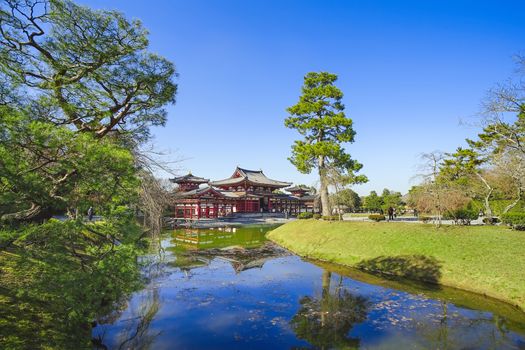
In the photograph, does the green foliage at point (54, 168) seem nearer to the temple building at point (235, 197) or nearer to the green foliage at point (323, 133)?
the green foliage at point (323, 133)

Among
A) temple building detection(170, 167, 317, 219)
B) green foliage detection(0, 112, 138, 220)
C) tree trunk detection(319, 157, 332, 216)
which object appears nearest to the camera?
green foliage detection(0, 112, 138, 220)

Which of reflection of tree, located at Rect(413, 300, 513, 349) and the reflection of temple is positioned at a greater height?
the reflection of temple

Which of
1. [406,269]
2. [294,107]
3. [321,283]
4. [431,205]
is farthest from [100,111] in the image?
[294,107]

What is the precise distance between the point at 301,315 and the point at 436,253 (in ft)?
31.0

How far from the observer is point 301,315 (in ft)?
32.0

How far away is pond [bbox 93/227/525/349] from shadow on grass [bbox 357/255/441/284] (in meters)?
1.14

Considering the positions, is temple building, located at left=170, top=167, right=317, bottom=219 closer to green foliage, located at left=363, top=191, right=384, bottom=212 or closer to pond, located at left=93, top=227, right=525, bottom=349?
green foliage, located at left=363, top=191, right=384, bottom=212

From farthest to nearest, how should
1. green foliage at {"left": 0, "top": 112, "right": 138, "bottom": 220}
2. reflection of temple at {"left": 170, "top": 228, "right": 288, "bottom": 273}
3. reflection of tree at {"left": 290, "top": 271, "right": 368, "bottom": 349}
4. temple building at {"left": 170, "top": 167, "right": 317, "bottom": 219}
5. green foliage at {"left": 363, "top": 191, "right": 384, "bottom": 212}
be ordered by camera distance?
green foliage at {"left": 363, "top": 191, "right": 384, "bottom": 212} → temple building at {"left": 170, "top": 167, "right": 317, "bottom": 219} → reflection of temple at {"left": 170, "top": 228, "right": 288, "bottom": 273} → reflection of tree at {"left": 290, "top": 271, "right": 368, "bottom": 349} → green foliage at {"left": 0, "top": 112, "right": 138, "bottom": 220}

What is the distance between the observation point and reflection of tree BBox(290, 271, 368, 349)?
319 inches

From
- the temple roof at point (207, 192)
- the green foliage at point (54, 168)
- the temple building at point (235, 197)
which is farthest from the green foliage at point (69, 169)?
the temple building at point (235, 197)

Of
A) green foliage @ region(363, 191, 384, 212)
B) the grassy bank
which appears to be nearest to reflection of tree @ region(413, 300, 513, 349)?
the grassy bank

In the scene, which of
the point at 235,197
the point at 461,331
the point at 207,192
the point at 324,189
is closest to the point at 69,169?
the point at 461,331

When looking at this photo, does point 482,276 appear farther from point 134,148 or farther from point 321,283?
point 134,148

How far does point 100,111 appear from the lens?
900 centimetres
